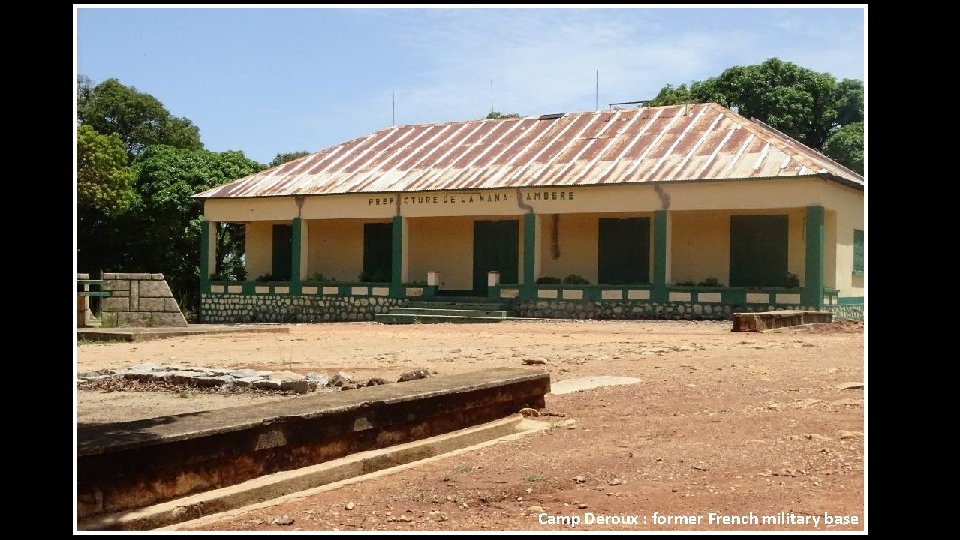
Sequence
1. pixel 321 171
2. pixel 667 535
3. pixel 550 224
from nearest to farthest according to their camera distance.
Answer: pixel 667 535
pixel 550 224
pixel 321 171

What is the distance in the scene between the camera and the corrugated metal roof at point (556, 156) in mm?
23547

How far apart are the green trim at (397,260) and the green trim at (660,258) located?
675 cm

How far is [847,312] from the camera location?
78.6 ft

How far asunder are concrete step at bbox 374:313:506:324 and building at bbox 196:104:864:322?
108 centimetres

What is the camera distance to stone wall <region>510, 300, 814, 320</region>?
2302 cm

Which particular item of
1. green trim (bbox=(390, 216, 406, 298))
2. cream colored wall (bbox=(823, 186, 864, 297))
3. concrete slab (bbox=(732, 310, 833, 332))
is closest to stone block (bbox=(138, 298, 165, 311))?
green trim (bbox=(390, 216, 406, 298))

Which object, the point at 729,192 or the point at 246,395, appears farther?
the point at 729,192

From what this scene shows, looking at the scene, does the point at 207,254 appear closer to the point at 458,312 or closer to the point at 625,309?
the point at 458,312

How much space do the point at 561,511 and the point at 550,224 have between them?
21568mm

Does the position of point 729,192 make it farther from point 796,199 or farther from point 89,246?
point 89,246

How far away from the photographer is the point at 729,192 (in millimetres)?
22516

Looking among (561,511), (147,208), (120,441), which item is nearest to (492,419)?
(561,511)

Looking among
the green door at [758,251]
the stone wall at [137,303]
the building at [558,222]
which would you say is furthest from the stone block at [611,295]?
the stone wall at [137,303]

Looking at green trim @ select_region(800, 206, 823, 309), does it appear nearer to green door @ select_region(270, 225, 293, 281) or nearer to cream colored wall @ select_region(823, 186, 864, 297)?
cream colored wall @ select_region(823, 186, 864, 297)
